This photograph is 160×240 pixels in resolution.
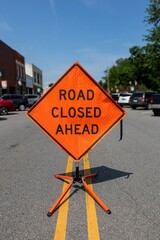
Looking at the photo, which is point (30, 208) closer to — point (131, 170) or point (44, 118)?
point (44, 118)

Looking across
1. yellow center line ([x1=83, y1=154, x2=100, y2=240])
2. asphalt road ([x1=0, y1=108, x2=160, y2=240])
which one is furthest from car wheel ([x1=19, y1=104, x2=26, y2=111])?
yellow center line ([x1=83, y1=154, x2=100, y2=240])

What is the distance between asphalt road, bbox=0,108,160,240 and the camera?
3637mm

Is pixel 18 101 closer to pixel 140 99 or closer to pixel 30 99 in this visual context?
pixel 30 99

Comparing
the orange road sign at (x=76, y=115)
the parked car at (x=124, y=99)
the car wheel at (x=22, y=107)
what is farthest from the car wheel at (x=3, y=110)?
the orange road sign at (x=76, y=115)

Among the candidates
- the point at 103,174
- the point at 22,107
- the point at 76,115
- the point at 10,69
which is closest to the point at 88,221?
the point at 76,115

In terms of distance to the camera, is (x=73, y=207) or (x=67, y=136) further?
(x=67, y=136)

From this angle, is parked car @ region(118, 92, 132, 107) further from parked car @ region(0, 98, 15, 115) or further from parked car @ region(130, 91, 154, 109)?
parked car @ region(0, 98, 15, 115)

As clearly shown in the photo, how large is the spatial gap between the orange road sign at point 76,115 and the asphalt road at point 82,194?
80 cm

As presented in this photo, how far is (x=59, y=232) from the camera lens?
3.59m

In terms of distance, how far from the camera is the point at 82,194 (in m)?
4.87

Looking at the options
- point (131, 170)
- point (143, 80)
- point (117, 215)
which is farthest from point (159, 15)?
point (117, 215)

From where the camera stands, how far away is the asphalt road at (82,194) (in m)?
3.64

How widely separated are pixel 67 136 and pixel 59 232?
1.91 meters

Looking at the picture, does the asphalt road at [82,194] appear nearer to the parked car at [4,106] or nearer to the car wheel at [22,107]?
the parked car at [4,106]
